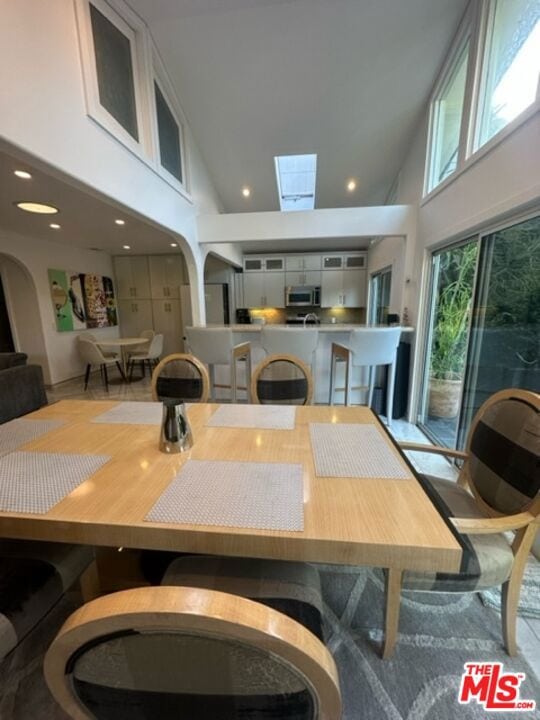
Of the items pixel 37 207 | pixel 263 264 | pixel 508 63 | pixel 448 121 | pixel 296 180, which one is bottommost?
pixel 263 264

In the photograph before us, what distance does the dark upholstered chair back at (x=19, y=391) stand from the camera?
3.09m

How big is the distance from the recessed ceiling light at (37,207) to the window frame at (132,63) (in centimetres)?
128

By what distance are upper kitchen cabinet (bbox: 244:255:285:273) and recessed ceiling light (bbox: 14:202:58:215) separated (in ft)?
12.9

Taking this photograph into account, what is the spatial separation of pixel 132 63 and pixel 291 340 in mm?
2918

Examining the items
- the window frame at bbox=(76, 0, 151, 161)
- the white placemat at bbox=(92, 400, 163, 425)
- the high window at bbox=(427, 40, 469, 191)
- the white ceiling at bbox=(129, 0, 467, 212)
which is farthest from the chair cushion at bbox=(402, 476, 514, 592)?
the white ceiling at bbox=(129, 0, 467, 212)

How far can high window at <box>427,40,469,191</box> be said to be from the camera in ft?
9.00

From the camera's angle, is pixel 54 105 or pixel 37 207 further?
pixel 37 207

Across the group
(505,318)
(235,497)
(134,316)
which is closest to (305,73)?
(505,318)

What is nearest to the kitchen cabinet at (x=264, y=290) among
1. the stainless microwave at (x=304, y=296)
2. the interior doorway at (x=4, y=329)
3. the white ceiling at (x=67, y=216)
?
the stainless microwave at (x=304, y=296)

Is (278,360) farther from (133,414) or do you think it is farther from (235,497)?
(235,497)

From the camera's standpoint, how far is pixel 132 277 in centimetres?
673

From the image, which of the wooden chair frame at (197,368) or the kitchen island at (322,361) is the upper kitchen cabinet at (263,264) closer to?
the kitchen island at (322,361)

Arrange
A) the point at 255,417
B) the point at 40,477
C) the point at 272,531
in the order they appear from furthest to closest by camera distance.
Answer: the point at 255,417 < the point at 40,477 < the point at 272,531

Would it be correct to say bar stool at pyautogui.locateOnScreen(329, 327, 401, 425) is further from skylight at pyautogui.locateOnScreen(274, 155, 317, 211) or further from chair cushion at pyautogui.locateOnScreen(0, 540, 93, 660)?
skylight at pyautogui.locateOnScreen(274, 155, 317, 211)
